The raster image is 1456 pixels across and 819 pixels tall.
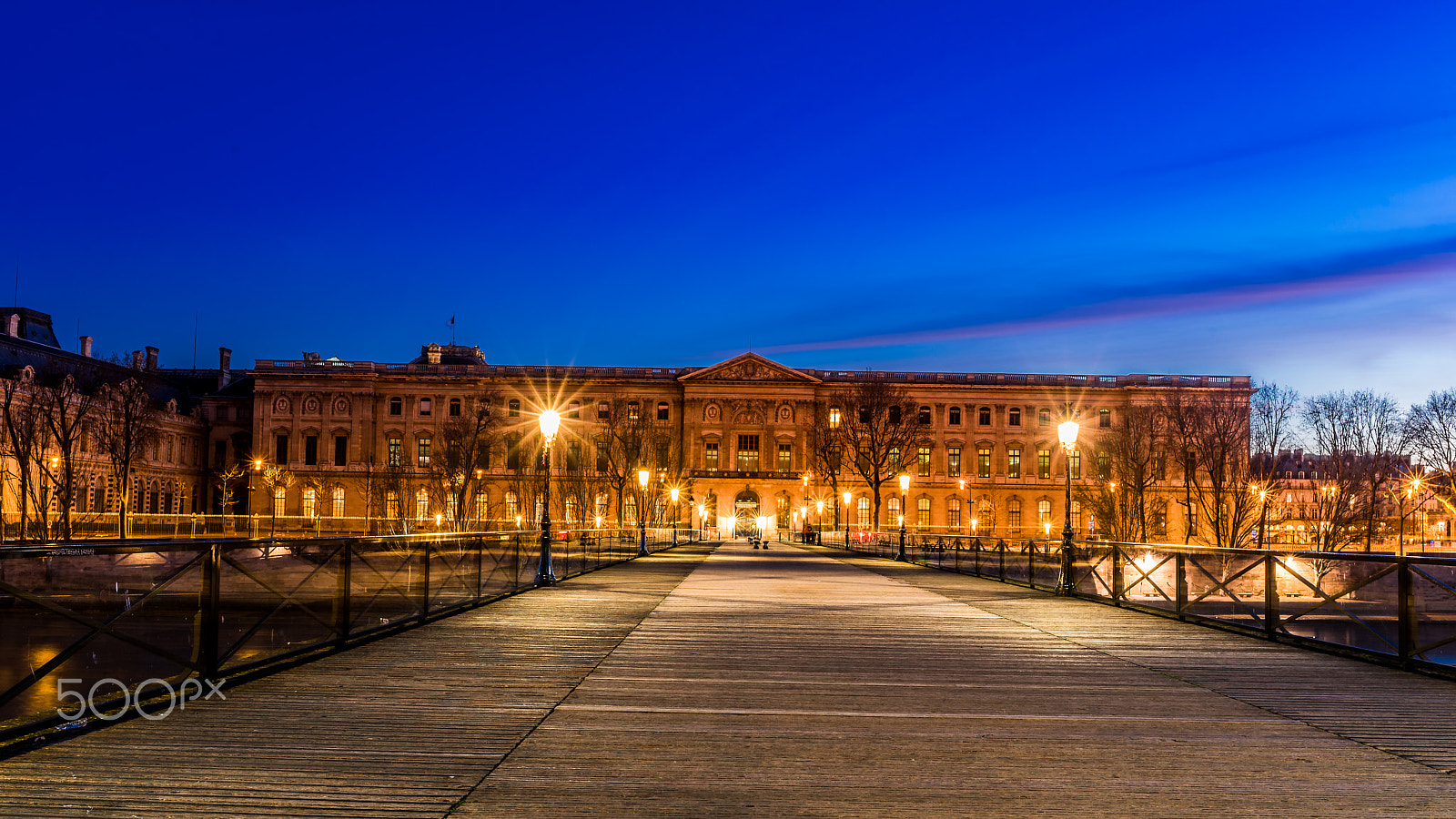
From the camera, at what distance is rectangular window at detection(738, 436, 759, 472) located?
3942 inches

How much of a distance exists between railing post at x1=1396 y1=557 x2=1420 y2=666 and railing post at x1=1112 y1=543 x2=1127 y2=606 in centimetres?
714

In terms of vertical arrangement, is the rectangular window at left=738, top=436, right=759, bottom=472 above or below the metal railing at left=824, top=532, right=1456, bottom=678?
above

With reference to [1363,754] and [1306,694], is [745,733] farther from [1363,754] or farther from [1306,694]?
[1306,694]

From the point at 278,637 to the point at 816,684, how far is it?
6.30 metres

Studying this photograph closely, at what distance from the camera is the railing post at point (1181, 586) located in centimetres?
1508

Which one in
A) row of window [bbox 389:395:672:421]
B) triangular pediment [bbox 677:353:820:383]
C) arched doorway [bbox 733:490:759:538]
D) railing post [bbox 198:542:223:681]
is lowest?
arched doorway [bbox 733:490:759:538]

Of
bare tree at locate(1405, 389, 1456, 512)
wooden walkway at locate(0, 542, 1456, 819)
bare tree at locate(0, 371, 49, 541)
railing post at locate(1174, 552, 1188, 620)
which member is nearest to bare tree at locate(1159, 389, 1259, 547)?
bare tree at locate(1405, 389, 1456, 512)

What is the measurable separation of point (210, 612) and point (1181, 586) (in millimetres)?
12924

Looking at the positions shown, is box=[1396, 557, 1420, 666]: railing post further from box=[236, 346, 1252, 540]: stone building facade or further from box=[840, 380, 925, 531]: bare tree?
box=[236, 346, 1252, 540]: stone building facade

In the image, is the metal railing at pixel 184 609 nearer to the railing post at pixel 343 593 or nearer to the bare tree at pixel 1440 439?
the railing post at pixel 343 593

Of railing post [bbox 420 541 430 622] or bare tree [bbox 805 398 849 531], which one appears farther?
bare tree [bbox 805 398 849 531]

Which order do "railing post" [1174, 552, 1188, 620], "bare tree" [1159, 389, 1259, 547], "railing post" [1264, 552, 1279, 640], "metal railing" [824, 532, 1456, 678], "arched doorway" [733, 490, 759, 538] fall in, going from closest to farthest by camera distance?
1. "metal railing" [824, 532, 1456, 678]
2. "railing post" [1264, 552, 1279, 640]
3. "railing post" [1174, 552, 1188, 620]
4. "bare tree" [1159, 389, 1259, 547]
5. "arched doorway" [733, 490, 759, 538]

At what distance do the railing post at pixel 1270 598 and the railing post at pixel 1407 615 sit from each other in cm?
189

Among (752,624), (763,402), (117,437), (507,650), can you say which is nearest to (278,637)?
(507,650)
